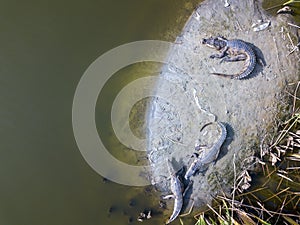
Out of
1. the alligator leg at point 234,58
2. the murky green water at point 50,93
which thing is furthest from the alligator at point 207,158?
the murky green water at point 50,93

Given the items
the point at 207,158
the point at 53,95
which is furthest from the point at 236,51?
the point at 53,95

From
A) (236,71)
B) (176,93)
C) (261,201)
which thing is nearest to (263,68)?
(236,71)

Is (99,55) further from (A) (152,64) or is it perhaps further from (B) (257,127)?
(B) (257,127)

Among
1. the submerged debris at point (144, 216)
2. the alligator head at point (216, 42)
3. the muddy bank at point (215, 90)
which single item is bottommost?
the submerged debris at point (144, 216)

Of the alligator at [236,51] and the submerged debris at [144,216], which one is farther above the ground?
the alligator at [236,51]

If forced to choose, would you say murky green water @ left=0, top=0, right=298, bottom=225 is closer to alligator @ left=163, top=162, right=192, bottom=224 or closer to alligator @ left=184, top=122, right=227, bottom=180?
alligator @ left=163, top=162, right=192, bottom=224

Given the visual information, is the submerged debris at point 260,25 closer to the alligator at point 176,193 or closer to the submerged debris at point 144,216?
the alligator at point 176,193

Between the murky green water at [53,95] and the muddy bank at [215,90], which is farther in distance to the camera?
the muddy bank at [215,90]
